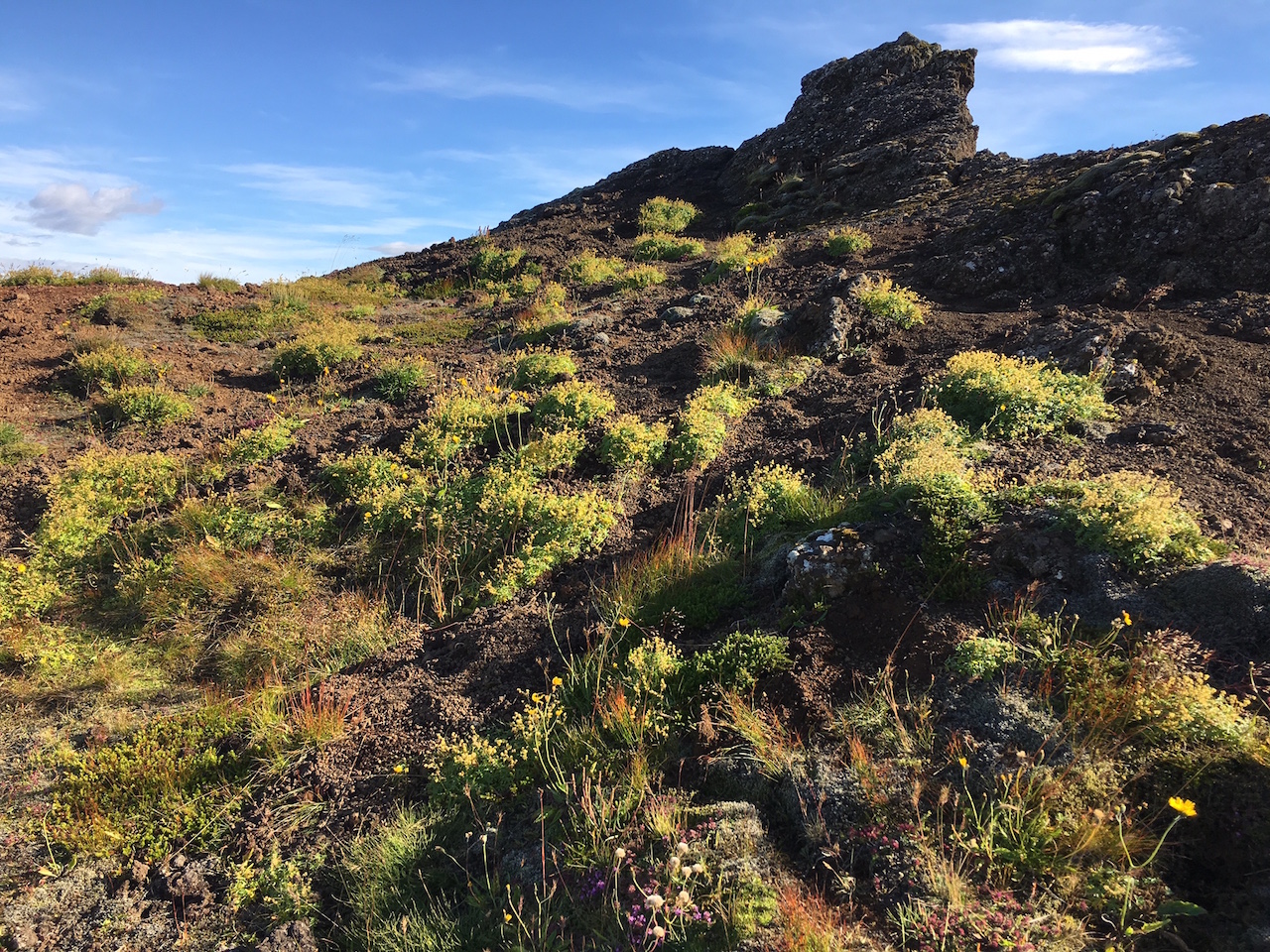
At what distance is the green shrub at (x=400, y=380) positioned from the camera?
909 cm

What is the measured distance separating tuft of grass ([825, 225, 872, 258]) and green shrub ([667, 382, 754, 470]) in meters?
6.35

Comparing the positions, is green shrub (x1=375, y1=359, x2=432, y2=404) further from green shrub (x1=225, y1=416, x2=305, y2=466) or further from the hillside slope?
green shrub (x1=225, y1=416, x2=305, y2=466)

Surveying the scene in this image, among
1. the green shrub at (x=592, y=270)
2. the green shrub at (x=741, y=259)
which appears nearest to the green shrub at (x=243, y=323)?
the green shrub at (x=592, y=270)

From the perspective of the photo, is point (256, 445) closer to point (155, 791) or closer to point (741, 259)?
point (155, 791)

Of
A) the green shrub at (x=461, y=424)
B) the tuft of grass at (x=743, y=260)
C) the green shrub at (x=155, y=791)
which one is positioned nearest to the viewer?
the green shrub at (x=155, y=791)

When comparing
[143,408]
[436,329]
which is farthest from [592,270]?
[143,408]

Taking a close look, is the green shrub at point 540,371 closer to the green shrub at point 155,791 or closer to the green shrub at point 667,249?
the green shrub at point 155,791

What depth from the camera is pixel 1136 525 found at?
3.73 meters

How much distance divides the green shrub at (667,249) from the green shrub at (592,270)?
67 cm

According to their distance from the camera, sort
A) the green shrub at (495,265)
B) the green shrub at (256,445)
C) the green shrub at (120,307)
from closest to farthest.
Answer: the green shrub at (256,445), the green shrub at (120,307), the green shrub at (495,265)

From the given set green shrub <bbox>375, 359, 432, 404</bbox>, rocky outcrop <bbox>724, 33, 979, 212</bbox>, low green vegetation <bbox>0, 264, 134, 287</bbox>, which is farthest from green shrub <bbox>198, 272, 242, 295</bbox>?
rocky outcrop <bbox>724, 33, 979, 212</bbox>

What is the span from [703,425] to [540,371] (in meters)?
2.89

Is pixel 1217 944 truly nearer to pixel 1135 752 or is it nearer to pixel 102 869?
pixel 1135 752

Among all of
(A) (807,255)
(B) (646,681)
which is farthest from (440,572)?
(A) (807,255)
